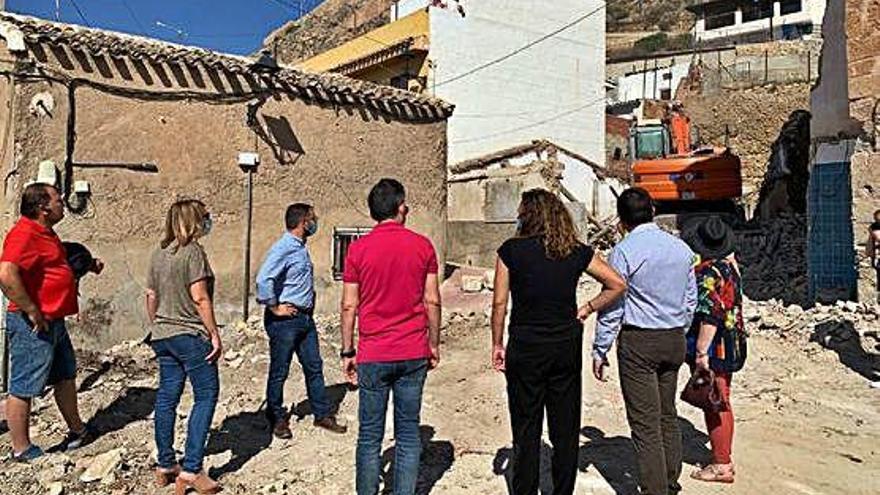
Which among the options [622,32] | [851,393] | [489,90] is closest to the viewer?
[851,393]

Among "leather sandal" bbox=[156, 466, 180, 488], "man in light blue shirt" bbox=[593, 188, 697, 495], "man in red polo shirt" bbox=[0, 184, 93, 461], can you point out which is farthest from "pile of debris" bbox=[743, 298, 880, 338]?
"man in red polo shirt" bbox=[0, 184, 93, 461]

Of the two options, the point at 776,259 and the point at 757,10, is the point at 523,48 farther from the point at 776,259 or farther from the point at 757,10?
the point at 757,10

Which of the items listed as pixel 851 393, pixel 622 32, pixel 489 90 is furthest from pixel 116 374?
pixel 622 32

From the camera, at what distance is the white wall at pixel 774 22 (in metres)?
45.7

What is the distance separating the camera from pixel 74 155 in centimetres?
818

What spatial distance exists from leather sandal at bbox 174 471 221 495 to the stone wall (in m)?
4.65

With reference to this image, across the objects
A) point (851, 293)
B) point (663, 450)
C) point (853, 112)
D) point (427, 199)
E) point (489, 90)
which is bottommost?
point (663, 450)

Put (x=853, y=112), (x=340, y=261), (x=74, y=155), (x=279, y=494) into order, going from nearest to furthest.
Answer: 1. (x=279, y=494)
2. (x=74, y=155)
3. (x=853, y=112)
4. (x=340, y=261)

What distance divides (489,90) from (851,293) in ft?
45.7

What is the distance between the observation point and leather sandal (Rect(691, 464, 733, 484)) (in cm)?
456

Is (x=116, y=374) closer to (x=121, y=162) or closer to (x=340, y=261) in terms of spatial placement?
(x=121, y=162)

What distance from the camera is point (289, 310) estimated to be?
17.5 ft

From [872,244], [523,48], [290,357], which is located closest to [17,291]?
[290,357]

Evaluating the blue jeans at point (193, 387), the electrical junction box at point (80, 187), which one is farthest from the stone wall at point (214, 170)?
the blue jeans at point (193, 387)
